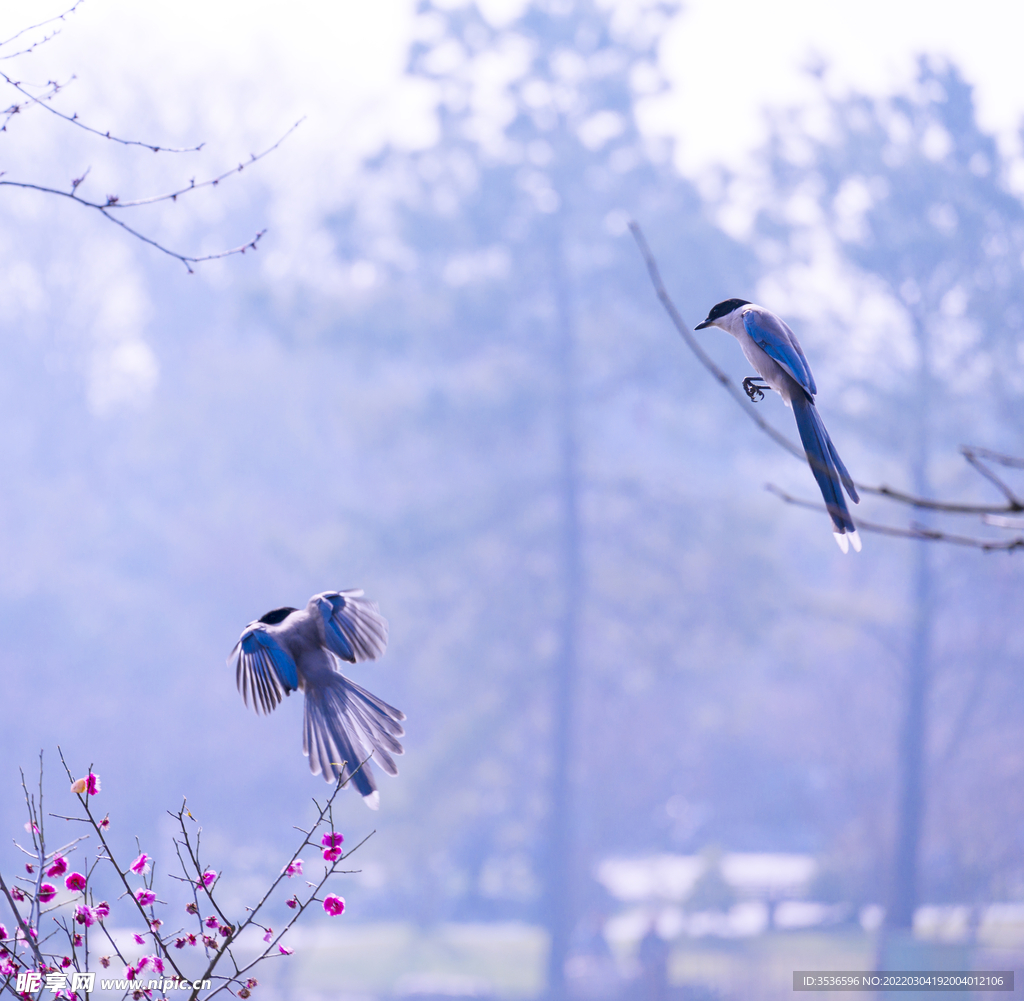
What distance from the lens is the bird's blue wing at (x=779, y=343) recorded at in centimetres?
168

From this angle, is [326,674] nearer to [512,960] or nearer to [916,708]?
[916,708]

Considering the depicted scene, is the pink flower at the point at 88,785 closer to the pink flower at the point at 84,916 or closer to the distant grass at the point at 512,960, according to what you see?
the pink flower at the point at 84,916

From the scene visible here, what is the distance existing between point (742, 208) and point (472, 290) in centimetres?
390

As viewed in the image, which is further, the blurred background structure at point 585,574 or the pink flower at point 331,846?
the blurred background structure at point 585,574

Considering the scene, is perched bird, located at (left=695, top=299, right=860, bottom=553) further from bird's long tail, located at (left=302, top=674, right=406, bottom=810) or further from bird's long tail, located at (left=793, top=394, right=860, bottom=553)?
bird's long tail, located at (left=302, top=674, right=406, bottom=810)

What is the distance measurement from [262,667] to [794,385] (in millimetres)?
1048

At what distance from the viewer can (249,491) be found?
19016mm

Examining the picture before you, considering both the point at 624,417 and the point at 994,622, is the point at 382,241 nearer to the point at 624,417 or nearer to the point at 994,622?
the point at 624,417

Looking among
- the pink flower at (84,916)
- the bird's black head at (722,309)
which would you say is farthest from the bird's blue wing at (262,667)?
the bird's black head at (722,309)

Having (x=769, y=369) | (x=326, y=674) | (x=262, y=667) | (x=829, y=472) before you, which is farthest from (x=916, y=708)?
(x=829, y=472)

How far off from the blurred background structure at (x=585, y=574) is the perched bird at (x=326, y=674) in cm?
1294

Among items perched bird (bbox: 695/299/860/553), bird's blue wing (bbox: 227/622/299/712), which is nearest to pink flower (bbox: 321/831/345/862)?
bird's blue wing (bbox: 227/622/299/712)

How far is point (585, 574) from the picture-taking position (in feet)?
55.2

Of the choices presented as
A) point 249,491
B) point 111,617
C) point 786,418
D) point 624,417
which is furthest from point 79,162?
point 786,418
